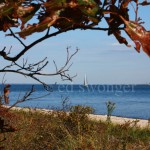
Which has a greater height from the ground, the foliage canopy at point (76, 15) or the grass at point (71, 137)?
the foliage canopy at point (76, 15)

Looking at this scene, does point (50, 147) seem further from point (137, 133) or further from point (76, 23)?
point (76, 23)

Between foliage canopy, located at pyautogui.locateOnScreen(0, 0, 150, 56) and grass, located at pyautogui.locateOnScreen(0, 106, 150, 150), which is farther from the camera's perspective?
grass, located at pyautogui.locateOnScreen(0, 106, 150, 150)

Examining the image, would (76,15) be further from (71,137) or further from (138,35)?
(71,137)

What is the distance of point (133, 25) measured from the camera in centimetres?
121

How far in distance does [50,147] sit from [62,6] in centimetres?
802

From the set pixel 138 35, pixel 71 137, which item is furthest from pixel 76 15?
pixel 71 137

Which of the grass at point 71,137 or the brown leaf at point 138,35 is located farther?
the grass at point 71,137

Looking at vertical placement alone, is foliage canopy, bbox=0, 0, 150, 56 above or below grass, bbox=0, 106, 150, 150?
above

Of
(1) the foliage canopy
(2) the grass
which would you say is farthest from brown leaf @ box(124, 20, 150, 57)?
(2) the grass

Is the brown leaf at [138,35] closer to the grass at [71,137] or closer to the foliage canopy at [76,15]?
the foliage canopy at [76,15]

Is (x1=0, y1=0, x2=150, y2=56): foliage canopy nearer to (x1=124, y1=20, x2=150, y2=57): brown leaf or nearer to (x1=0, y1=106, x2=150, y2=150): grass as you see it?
(x1=124, y1=20, x2=150, y2=57): brown leaf

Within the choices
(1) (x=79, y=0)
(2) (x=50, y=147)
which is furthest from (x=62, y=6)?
(2) (x=50, y=147)

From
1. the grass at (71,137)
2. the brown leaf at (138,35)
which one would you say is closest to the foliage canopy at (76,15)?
the brown leaf at (138,35)

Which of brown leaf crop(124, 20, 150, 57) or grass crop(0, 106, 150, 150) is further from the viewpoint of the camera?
grass crop(0, 106, 150, 150)
